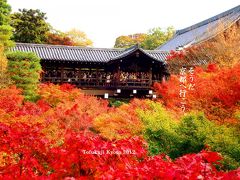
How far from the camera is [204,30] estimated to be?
1273 inches

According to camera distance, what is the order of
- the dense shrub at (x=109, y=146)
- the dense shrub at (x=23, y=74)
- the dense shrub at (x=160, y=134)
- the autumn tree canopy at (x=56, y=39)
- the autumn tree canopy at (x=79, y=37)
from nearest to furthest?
the dense shrub at (x=109, y=146) → the dense shrub at (x=160, y=134) → the dense shrub at (x=23, y=74) → the autumn tree canopy at (x=56, y=39) → the autumn tree canopy at (x=79, y=37)

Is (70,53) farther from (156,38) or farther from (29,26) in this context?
(156,38)

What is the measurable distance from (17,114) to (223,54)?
473 inches

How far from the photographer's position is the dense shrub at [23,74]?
19.5 m

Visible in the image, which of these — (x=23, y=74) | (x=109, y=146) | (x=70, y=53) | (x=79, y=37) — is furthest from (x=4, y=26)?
(x=79, y=37)

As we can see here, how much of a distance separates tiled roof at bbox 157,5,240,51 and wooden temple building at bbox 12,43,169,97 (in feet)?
10.9

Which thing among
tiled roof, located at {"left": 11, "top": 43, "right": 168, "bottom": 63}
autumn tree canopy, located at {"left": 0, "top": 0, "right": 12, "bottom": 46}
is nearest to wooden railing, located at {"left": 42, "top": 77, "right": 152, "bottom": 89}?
tiled roof, located at {"left": 11, "top": 43, "right": 168, "bottom": 63}

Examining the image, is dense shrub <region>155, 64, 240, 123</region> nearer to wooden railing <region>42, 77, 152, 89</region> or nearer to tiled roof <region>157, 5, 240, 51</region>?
tiled roof <region>157, 5, 240, 51</region>

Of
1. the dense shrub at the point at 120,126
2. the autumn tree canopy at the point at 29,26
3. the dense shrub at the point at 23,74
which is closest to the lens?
the dense shrub at the point at 120,126

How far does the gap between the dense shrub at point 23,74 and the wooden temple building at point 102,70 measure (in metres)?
5.14

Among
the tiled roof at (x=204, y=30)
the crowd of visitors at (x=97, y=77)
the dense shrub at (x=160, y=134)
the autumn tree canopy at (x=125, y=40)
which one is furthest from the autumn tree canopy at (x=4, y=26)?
the autumn tree canopy at (x=125, y=40)

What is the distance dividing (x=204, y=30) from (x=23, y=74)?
61.6ft

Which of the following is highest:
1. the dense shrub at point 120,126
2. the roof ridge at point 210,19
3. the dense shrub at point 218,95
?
the roof ridge at point 210,19

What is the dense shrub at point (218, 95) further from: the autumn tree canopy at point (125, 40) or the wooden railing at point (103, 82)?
the autumn tree canopy at point (125, 40)
